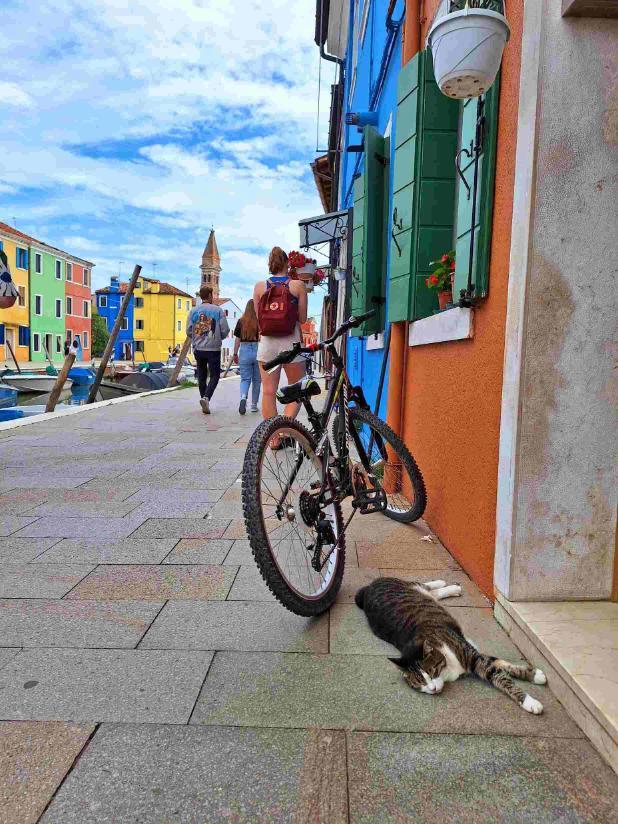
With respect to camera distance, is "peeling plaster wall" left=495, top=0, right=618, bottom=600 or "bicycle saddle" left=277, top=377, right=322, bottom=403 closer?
"peeling plaster wall" left=495, top=0, right=618, bottom=600

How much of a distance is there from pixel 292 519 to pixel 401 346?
2255 mm

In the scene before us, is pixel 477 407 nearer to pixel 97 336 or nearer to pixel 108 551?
pixel 108 551

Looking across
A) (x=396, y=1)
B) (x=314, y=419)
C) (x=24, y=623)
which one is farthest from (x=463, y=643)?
(x=396, y=1)

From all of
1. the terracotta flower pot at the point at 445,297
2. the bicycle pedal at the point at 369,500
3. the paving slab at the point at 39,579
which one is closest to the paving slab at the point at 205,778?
the paving slab at the point at 39,579

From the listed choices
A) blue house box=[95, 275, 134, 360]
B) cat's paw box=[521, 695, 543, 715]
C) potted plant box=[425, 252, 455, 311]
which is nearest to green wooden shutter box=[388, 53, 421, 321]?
potted plant box=[425, 252, 455, 311]

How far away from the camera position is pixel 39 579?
2836mm

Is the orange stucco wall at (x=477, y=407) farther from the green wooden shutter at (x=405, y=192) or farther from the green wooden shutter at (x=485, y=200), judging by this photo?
the green wooden shutter at (x=405, y=192)

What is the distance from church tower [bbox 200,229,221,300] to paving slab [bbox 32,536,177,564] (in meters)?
96.0

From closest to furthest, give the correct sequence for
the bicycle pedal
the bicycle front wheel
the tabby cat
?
the tabby cat
the bicycle front wheel
the bicycle pedal

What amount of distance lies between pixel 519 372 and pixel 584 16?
121cm

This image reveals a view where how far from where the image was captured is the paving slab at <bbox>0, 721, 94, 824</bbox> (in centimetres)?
144

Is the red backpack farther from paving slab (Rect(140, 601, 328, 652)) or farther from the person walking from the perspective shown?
paving slab (Rect(140, 601, 328, 652))

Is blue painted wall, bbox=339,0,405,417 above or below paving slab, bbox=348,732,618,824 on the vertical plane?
above

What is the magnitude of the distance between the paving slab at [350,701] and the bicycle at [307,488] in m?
0.29
